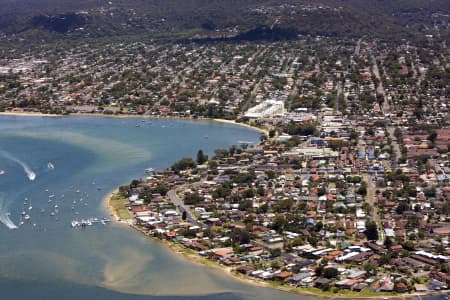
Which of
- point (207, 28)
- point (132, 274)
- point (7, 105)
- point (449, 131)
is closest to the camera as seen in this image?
point (132, 274)

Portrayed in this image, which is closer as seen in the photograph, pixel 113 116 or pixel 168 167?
pixel 168 167

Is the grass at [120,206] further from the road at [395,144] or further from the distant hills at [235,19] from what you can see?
the distant hills at [235,19]

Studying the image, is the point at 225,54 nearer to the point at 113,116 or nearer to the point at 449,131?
the point at 113,116

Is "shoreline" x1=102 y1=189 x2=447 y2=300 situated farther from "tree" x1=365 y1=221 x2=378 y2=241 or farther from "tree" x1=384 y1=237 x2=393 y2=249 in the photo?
"tree" x1=365 y1=221 x2=378 y2=241

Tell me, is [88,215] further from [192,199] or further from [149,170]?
[149,170]

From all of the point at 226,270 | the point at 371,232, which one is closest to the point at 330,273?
the point at 226,270

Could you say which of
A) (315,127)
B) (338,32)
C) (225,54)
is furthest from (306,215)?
(338,32)

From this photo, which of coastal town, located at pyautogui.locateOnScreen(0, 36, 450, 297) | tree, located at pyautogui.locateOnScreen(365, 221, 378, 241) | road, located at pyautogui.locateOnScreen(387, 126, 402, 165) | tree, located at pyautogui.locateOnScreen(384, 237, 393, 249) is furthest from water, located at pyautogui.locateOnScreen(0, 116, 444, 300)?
road, located at pyautogui.locateOnScreen(387, 126, 402, 165)

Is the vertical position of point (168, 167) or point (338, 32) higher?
point (338, 32)
